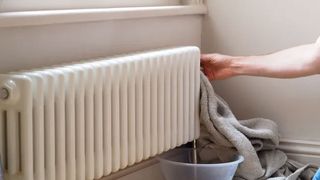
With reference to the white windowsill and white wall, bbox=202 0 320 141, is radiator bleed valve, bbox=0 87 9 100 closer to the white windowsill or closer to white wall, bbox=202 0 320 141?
the white windowsill

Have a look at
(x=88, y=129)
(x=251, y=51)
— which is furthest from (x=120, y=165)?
(x=251, y=51)

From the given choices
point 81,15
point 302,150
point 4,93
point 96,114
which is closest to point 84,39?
point 81,15

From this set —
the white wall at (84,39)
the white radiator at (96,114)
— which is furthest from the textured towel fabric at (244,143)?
the white wall at (84,39)

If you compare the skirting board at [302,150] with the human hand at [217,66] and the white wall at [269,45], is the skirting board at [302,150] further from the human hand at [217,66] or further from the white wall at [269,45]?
the human hand at [217,66]

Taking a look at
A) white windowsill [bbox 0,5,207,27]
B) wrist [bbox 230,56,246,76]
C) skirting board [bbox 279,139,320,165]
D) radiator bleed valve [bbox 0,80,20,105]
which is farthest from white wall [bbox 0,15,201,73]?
skirting board [bbox 279,139,320,165]

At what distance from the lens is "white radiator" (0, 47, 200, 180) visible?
145cm

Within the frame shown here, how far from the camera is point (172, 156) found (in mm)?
2199

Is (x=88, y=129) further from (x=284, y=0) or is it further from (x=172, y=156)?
(x=284, y=0)

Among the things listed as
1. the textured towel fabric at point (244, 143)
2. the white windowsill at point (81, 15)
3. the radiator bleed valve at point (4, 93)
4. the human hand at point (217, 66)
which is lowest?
the textured towel fabric at point (244, 143)

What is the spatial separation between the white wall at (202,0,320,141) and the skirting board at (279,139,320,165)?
0.02 metres

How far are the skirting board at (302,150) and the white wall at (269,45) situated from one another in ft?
0.07

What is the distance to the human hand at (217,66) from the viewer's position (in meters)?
2.23

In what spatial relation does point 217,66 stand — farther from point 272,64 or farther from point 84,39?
point 84,39

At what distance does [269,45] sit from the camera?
2.41 metres
